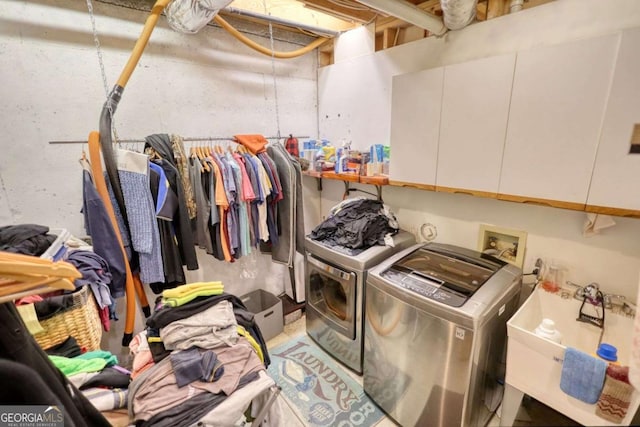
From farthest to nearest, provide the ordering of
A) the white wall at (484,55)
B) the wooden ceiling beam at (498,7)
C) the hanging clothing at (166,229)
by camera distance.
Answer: the hanging clothing at (166,229) → the wooden ceiling beam at (498,7) → the white wall at (484,55)

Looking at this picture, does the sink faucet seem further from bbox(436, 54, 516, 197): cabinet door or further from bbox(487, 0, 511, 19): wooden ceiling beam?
bbox(487, 0, 511, 19): wooden ceiling beam

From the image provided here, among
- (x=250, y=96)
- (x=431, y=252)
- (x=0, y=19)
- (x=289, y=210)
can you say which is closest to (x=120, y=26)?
(x=0, y=19)

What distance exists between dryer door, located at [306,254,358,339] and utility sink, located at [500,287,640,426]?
3.14ft

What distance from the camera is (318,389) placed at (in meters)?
1.92

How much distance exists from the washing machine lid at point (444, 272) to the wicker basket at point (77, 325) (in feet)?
4.89

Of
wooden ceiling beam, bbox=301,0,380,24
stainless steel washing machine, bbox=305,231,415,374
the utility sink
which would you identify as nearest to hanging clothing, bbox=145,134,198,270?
stainless steel washing machine, bbox=305,231,415,374

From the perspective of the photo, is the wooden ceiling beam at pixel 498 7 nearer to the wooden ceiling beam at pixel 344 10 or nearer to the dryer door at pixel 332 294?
the wooden ceiling beam at pixel 344 10

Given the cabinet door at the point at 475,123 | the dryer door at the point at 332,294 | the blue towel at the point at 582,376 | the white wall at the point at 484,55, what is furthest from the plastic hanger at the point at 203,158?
the blue towel at the point at 582,376

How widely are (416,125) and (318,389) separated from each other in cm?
189

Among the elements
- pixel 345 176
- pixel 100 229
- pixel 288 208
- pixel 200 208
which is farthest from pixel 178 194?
pixel 345 176

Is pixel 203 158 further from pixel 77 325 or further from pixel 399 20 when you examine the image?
pixel 399 20

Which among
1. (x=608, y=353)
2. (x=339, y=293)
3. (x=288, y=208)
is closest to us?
(x=608, y=353)

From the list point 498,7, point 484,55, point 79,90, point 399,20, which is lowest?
point 79,90

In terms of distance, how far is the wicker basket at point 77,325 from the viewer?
3.75 feet
